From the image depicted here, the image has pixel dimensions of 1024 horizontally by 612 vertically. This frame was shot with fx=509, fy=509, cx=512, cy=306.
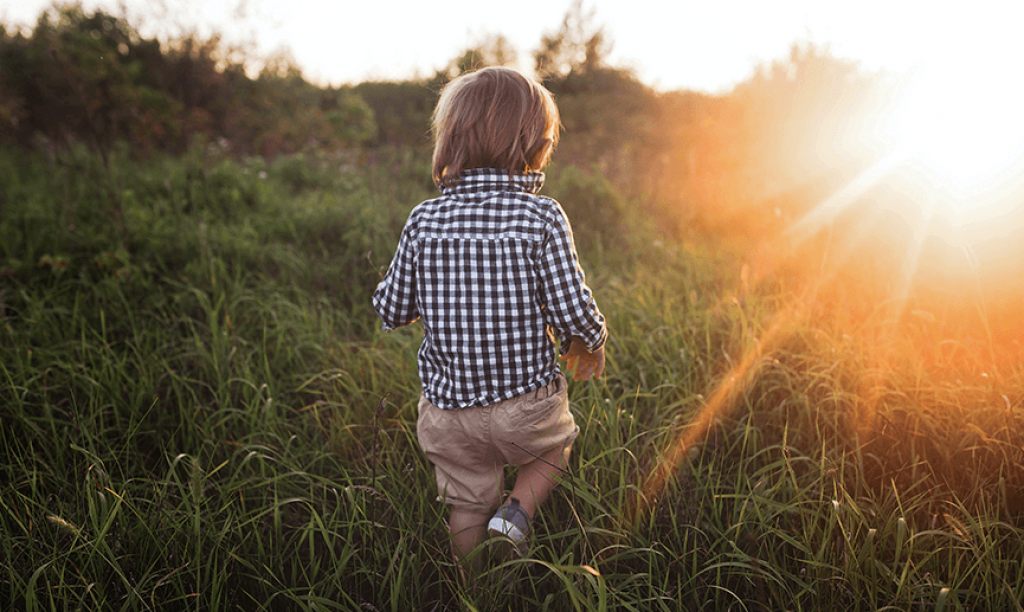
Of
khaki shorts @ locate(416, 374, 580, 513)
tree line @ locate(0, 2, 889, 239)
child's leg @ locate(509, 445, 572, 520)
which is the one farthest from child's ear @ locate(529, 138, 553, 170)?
tree line @ locate(0, 2, 889, 239)

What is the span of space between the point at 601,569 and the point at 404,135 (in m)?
5.71

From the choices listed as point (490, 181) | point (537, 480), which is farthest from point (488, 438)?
point (490, 181)

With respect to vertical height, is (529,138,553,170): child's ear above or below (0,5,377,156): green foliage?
below

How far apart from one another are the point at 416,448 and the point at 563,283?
38.9 inches

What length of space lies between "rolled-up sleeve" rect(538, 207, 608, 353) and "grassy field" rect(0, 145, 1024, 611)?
50cm

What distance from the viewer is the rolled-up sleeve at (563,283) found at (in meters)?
1.36

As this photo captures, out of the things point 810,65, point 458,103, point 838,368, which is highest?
point 810,65

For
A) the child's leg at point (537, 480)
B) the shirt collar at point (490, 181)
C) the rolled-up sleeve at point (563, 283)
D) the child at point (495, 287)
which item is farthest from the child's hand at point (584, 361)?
the shirt collar at point (490, 181)

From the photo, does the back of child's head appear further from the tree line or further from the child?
the tree line

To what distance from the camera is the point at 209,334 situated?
2717 millimetres

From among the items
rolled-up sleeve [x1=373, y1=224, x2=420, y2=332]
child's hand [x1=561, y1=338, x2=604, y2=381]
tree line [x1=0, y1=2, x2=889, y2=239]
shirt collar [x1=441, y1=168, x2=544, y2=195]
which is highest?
tree line [x1=0, y1=2, x2=889, y2=239]

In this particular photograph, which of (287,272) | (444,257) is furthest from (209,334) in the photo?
(444,257)

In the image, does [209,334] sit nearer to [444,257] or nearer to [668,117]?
[444,257]

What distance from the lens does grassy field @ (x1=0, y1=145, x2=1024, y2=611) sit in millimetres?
1376
